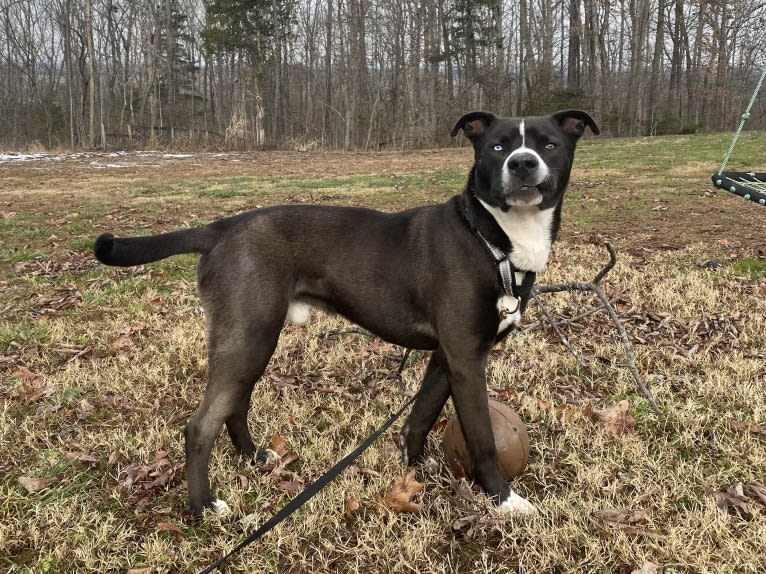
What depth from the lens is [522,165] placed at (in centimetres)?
287

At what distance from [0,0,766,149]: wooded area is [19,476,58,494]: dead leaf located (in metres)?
27.6

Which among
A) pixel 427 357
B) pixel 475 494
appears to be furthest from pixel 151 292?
pixel 475 494

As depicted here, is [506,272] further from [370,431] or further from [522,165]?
[370,431]

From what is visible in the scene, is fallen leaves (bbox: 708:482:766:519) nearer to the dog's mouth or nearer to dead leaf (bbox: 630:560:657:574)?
dead leaf (bbox: 630:560:657:574)

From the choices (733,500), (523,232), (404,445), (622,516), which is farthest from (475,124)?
(733,500)

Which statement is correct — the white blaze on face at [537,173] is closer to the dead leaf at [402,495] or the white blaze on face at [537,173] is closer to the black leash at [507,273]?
the black leash at [507,273]

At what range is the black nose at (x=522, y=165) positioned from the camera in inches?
113

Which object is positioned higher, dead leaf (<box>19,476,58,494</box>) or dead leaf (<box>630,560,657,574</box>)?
dead leaf (<box>19,476,58,494</box>)

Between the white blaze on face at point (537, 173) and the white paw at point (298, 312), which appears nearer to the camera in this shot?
the white blaze on face at point (537, 173)

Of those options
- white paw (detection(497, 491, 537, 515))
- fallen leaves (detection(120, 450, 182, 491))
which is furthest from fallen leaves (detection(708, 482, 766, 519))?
fallen leaves (detection(120, 450, 182, 491))

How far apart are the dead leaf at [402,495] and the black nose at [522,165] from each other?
1.71m

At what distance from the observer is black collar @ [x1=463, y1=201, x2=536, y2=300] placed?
292 centimetres

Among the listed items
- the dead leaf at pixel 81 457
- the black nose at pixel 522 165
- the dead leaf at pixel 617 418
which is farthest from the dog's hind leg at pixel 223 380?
the dead leaf at pixel 617 418

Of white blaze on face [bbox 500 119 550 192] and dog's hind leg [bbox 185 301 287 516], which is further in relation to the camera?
dog's hind leg [bbox 185 301 287 516]
